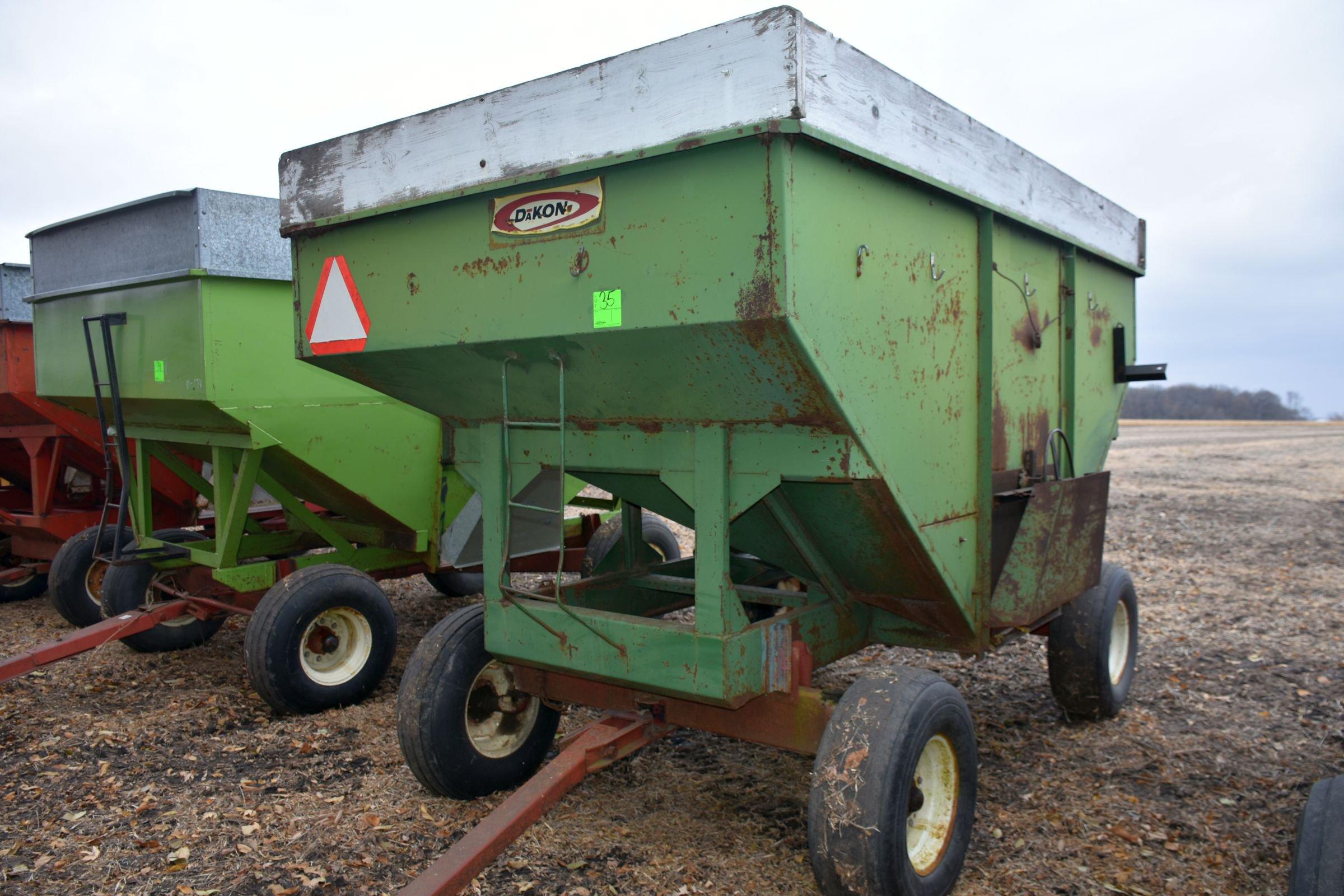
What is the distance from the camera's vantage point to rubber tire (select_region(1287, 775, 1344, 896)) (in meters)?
2.07

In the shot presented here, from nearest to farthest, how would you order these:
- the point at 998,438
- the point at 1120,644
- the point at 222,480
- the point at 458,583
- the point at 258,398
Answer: the point at 998,438
the point at 1120,644
the point at 258,398
the point at 222,480
the point at 458,583

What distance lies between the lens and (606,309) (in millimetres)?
2670

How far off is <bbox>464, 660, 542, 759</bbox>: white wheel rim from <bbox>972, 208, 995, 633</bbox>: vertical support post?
1.73 meters

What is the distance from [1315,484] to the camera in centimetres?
1350

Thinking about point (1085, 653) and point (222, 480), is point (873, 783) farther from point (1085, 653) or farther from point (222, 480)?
point (222, 480)

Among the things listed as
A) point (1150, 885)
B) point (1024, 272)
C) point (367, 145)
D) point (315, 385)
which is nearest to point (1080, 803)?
point (1150, 885)

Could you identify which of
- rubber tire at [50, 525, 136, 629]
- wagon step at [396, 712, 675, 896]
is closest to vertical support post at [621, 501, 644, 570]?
wagon step at [396, 712, 675, 896]

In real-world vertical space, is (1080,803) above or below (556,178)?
below

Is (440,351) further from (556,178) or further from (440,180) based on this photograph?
(556,178)

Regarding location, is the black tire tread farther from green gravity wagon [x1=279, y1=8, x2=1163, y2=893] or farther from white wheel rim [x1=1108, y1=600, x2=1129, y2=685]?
white wheel rim [x1=1108, y1=600, x2=1129, y2=685]

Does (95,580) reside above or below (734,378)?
below

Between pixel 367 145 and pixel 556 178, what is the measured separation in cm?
78

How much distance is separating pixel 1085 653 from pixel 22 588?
7.54 m

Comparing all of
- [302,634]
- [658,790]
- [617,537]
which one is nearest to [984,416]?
[658,790]
